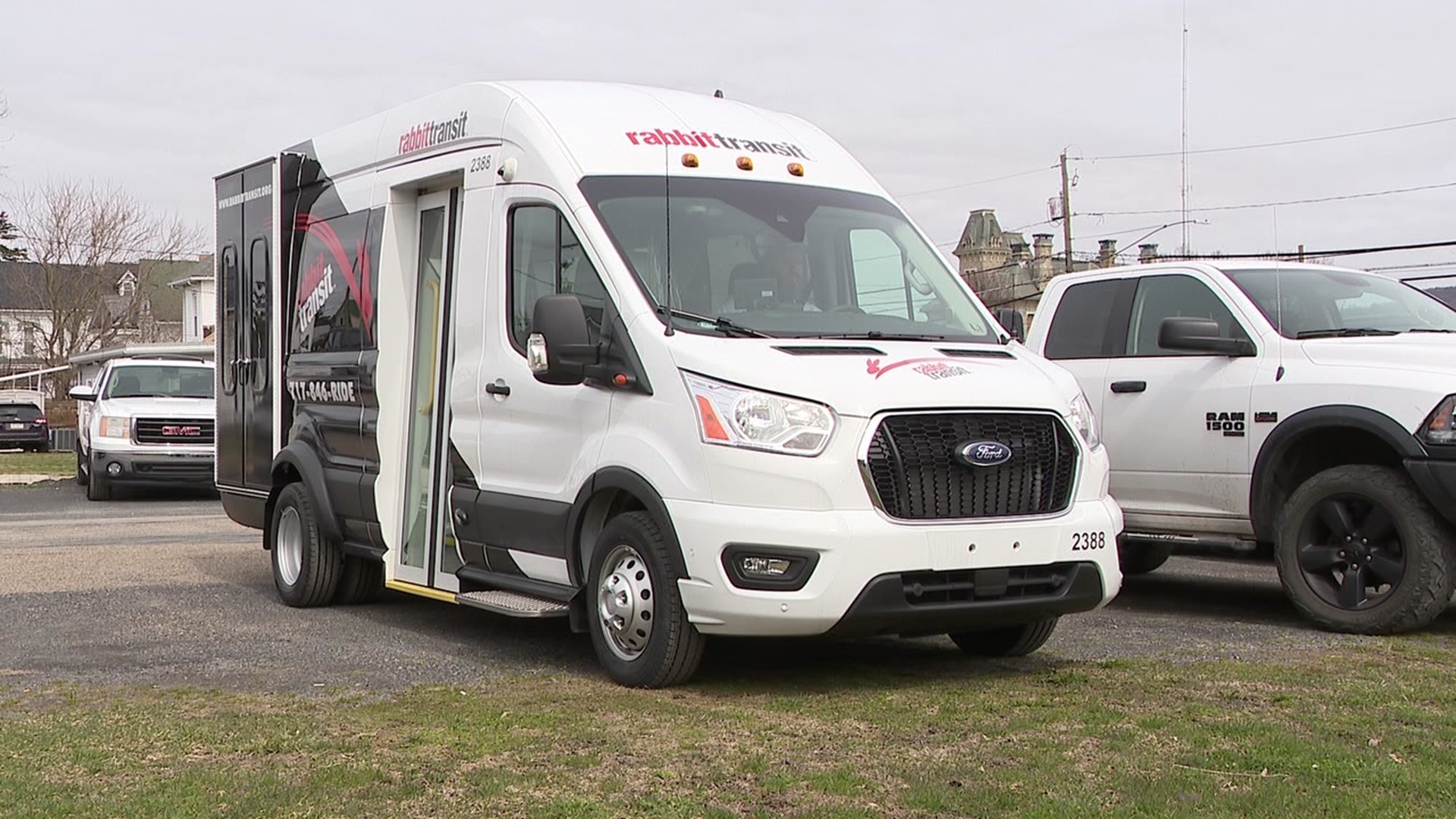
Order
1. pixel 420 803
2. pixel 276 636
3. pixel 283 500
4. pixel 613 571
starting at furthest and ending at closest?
pixel 283 500 → pixel 276 636 → pixel 613 571 → pixel 420 803

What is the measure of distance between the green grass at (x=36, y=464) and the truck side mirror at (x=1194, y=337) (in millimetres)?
23528

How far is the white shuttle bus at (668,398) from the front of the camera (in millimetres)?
6477

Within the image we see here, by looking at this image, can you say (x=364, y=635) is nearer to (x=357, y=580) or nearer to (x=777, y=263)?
(x=357, y=580)

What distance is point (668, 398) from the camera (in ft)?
22.1

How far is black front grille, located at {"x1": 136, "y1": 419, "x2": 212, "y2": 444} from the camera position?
20.8 meters

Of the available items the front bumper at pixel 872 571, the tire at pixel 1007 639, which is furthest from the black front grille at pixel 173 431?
the front bumper at pixel 872 571

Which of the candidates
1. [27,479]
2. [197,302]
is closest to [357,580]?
[27,479]

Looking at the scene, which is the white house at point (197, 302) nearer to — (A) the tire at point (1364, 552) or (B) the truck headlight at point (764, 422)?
(A) the tire at point (1364, 552)

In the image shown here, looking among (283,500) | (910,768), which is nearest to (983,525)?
(910,768)

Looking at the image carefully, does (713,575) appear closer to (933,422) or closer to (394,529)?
(933,422)

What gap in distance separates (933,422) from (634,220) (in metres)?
1.74

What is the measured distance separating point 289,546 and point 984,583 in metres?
5.14

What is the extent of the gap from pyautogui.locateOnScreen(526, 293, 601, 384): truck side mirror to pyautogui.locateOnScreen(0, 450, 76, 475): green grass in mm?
23415

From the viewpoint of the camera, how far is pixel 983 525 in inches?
262
